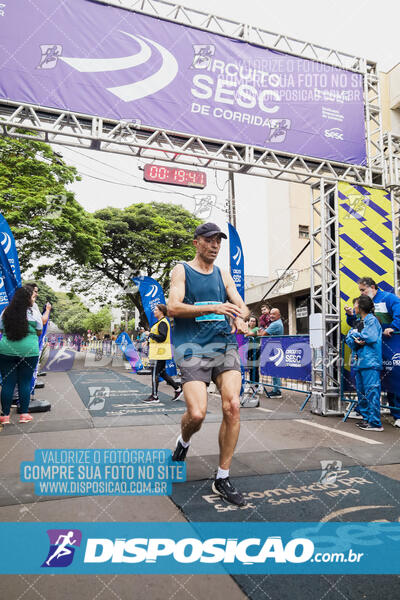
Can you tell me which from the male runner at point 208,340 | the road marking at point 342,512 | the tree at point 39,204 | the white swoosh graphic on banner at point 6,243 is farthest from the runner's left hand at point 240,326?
the tree at point 39,204

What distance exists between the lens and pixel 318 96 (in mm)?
7688

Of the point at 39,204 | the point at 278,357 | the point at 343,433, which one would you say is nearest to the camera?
the point at 343,433

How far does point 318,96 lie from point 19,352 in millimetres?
6939

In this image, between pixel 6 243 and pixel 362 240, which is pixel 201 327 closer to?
pixel 6 243

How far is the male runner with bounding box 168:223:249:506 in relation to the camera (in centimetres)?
289

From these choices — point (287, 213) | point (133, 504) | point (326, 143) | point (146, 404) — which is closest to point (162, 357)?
point (146, 404)

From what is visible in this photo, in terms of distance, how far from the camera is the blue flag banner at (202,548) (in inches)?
79.7

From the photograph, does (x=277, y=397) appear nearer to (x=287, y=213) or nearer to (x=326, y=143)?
(x=326, y=143)

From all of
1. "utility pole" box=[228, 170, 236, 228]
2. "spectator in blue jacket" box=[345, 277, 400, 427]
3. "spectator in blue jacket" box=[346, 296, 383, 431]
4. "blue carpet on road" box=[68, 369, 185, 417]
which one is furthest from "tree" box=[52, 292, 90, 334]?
"spectator in blue jacket" box=[346, 296, 383, 431]

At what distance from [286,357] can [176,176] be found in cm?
426

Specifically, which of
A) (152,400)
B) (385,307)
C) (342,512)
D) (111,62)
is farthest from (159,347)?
(342,512)

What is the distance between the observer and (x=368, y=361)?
18.8 ft

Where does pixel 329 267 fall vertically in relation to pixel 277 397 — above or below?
above

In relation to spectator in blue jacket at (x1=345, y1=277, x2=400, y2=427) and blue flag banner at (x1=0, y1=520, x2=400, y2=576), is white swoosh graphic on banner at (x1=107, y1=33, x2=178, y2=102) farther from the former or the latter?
blue flag banner at (x1=0, y1=520, x2=400, y2=576)
